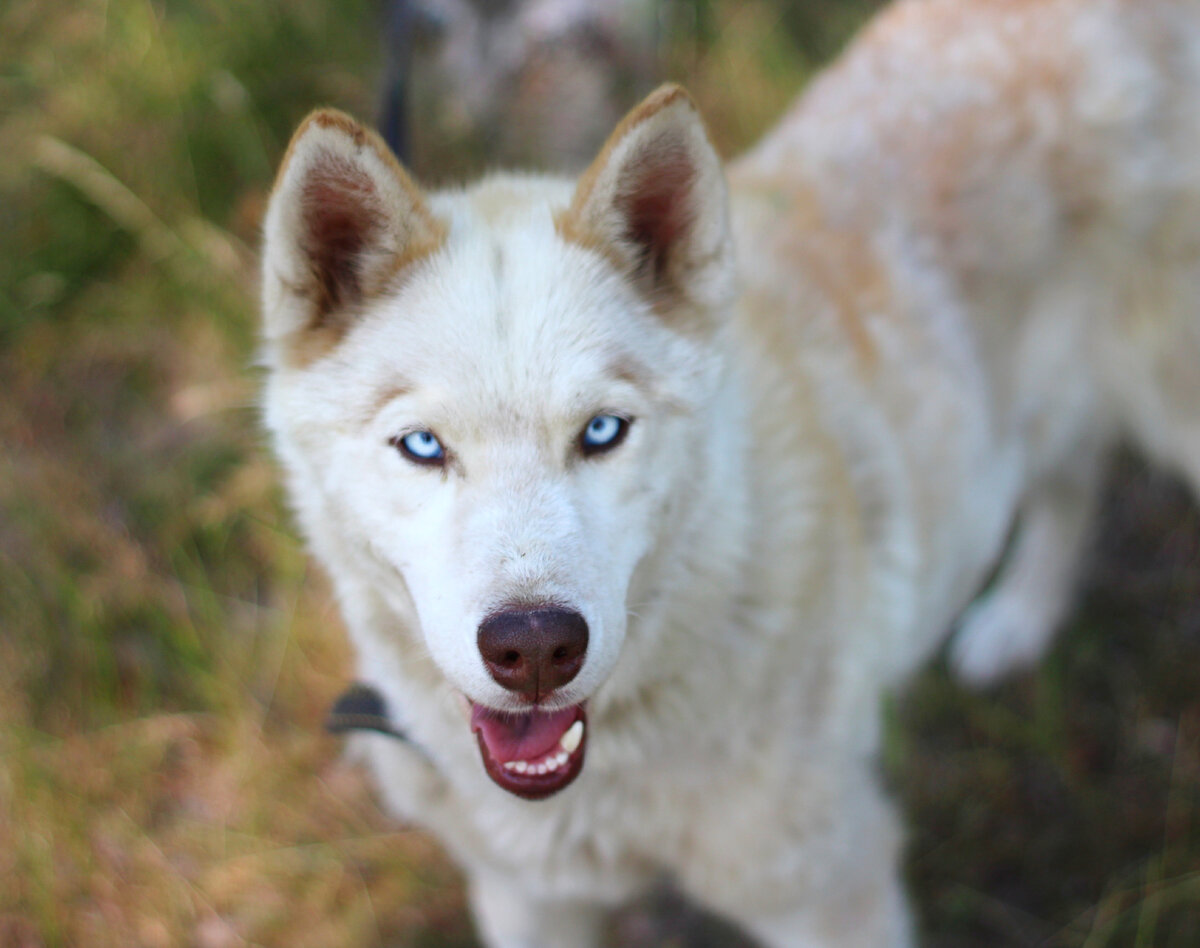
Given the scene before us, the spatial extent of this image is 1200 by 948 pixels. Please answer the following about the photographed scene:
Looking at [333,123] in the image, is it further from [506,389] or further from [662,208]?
[662,208]

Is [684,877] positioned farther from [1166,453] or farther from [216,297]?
[216,297]

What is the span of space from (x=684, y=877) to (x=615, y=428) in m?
0.94

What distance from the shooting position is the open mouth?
1.54 metres

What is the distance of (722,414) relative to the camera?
1.81 meters

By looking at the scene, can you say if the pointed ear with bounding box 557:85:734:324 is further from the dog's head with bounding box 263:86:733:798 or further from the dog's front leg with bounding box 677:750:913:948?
the dog's front leg with bounding box 677:750:913:948

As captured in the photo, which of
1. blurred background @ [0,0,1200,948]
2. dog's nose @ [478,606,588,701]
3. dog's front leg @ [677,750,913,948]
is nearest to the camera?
dog's nose @ [478,606,588,701]

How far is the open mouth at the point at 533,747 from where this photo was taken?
5.04 feet

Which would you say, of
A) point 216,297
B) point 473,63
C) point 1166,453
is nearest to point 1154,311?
point 1166,453

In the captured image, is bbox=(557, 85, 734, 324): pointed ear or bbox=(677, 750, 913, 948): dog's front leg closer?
bbox=(557, 85, 734, 324): pointed ear

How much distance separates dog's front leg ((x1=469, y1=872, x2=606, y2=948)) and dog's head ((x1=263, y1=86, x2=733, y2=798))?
Result: 77cm

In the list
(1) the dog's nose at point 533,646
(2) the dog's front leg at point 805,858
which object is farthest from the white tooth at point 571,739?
(2) the dog's front leg at point 805,858

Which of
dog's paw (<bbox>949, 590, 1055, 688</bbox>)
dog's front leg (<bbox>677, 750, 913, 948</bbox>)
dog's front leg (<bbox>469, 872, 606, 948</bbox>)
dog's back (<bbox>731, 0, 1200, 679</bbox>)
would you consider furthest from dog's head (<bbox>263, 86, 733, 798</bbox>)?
dog's paw (<bbox>949, 590, 1055, 688</bbox>)

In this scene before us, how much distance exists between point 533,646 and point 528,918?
1176 millimetres

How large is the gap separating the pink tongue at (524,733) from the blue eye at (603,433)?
41 cm
